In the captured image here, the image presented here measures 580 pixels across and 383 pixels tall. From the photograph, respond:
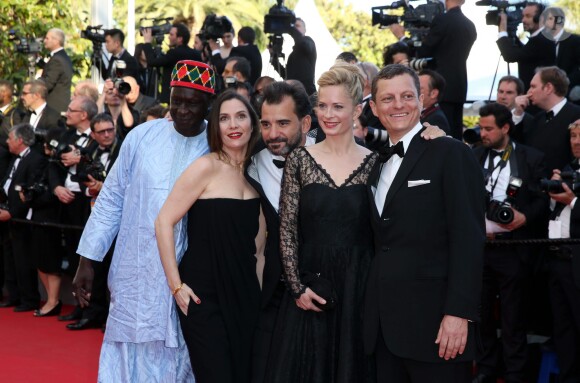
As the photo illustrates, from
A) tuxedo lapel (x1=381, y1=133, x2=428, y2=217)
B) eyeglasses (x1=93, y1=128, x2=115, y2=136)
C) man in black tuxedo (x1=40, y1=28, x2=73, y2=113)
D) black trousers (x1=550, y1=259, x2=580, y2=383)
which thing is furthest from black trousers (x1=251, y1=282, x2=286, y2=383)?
man in black tuxedo (x1=40, y1=28, x2=73, y2=113)

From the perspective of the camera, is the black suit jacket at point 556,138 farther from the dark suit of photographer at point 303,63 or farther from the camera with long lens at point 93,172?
the dark suit of photographer at point 303,63

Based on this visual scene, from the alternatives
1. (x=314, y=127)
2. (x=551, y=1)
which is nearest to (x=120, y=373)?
(x=314, y=127)

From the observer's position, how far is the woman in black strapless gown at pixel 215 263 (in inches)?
158

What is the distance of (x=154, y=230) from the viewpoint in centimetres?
424

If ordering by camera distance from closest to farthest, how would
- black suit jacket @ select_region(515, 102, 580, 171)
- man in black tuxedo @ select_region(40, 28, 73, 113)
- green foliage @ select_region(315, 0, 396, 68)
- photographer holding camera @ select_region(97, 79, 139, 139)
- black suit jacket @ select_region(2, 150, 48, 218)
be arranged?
1. black suit jacket @ select_region(515, 102, 580, 171)
2. photographer holding camera @ select_region(97, 79, 139, 139)
3. black suit jacket @ select_region(2, 150, 48, 218)
4. man in black tuxedo @ select_region(40, 28, 73, 113)
5. green foliage @ select_region(315, 0, 396, 68)

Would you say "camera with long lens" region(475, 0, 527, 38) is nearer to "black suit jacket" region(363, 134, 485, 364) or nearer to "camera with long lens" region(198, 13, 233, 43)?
"camera with long lens" region(198, 13, 233, 43)

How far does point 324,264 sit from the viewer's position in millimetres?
3832

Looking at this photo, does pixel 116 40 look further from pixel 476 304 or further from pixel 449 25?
pixel 476 304

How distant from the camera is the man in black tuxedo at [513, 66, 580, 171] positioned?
624 centimetres

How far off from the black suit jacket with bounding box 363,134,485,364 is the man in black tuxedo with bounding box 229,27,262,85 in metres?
7.09

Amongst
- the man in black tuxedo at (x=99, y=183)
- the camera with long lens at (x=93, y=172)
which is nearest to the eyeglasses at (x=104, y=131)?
the man in black tuxedo at (x=99, y=183)

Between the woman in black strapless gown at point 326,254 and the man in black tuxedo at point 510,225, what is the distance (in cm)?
210

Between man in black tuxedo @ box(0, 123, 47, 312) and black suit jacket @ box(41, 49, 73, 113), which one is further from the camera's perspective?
black suit jacket @ box(41, 49, 73, 113)

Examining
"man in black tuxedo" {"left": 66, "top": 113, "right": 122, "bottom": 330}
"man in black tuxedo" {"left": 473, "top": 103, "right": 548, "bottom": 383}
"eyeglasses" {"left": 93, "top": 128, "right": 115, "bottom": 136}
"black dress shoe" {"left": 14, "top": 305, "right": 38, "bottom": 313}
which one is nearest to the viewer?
"man in black tuxedo" {"left": 473, "top": 103, "right": 548, "bottom": 383}
